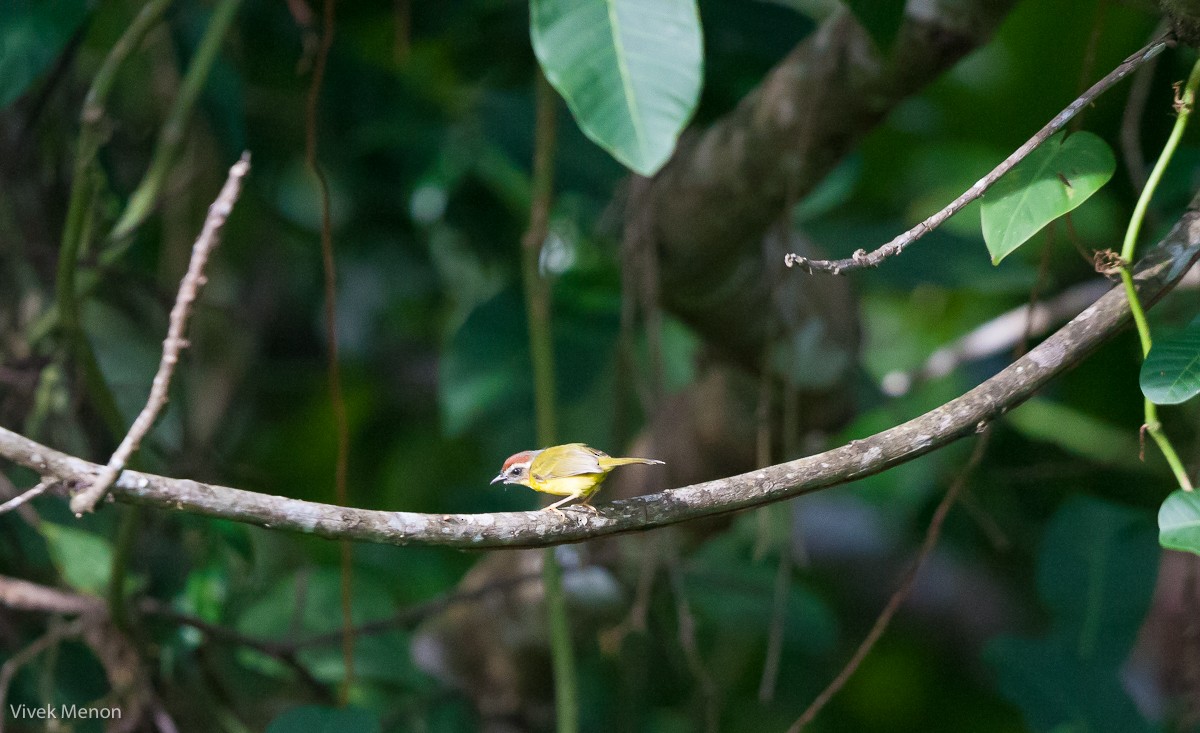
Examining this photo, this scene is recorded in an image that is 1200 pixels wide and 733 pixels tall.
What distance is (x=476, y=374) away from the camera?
221 centimetres

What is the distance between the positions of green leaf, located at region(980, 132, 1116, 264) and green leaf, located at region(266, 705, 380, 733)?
921 millimetres

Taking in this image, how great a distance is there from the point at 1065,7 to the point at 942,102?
387 mm

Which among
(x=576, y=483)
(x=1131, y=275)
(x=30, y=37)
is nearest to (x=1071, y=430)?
(x=1131, y=275)

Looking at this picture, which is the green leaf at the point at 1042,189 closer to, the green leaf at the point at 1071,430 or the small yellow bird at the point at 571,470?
the small yellow bird at the point at 571,470

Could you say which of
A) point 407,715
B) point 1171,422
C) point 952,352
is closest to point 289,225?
point 407,715

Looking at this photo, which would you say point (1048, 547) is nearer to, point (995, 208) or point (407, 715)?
point (995, 208)

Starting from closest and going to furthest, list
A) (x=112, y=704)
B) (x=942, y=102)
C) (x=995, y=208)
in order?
(x=995, y=208)
(x=112, y=704)
(x=942, y=102)

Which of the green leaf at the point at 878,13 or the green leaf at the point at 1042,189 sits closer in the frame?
the green leaf at the point at 1042,189

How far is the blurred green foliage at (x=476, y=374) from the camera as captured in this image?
1.89 m

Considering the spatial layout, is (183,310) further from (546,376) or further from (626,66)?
(546,376)

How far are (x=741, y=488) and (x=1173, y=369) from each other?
0.39 metres

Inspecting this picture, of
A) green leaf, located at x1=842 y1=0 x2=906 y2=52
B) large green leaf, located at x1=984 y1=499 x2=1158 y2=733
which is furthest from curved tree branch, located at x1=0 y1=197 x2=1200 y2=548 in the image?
large green leaf, located at x1=984 y1=499 x2=1158 y2=733

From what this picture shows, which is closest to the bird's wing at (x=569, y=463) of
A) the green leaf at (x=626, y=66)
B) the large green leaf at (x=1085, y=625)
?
the green leaf at (x=626, y=66)

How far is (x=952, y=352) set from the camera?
240 cm
